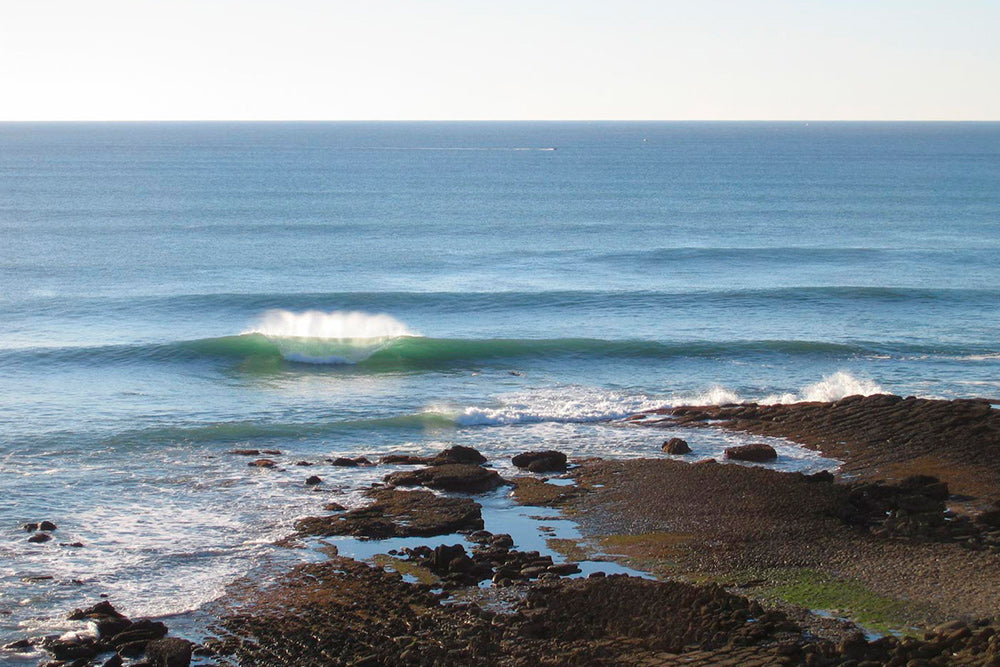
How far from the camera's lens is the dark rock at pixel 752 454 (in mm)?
27172

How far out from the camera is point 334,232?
248 feet

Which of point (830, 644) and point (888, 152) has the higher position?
point (888, 152)

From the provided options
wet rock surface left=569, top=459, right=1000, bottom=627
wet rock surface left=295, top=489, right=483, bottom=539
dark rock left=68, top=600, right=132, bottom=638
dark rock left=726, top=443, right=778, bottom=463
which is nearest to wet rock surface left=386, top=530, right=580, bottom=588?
wet rock surface left=295, top=489, right=483, bottom=539

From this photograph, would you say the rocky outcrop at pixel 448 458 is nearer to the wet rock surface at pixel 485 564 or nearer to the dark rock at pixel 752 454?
the wet rock surface at pixel 485 564

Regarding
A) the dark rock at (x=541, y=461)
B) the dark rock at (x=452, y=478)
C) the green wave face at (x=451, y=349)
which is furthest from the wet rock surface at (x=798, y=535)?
the green wave face at (x=451, y=349)

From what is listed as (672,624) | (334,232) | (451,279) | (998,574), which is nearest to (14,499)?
(672,624)

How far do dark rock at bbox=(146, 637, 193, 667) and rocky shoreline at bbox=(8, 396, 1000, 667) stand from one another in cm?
3

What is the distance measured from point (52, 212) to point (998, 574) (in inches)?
3167

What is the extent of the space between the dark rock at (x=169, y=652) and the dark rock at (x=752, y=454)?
1478cm

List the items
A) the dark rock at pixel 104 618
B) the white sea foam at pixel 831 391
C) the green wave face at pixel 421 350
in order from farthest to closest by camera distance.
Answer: the green wave face at pixel 421 350 → the white sea foam at pixel 831 391 → the dark rock at pixel 104 618

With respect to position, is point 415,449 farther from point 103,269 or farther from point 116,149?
point 116,149

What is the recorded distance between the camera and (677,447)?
28.0 metres

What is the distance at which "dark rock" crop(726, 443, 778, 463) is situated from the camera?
27.2m

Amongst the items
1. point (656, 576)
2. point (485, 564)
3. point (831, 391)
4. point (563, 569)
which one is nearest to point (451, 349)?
point (831, 391)
